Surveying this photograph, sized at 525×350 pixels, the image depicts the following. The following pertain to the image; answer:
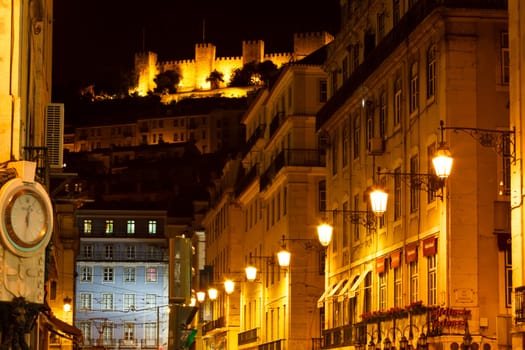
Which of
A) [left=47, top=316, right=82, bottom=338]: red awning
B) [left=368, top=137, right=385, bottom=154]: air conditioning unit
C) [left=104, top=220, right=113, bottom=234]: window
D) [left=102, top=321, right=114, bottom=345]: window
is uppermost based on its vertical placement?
[left=104, top=220, right=113, bottom=234]: window

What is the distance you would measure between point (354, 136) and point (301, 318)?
1556 centimetres

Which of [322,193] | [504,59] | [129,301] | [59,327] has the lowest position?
[59,327]

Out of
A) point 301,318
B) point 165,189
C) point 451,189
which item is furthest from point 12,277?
point 165,189

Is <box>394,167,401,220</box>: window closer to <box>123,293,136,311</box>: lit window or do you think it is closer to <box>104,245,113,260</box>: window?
<box>123,293,136,311</box>: lit window

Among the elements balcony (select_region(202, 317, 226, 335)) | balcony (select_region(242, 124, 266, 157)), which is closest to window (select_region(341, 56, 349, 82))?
balcony (select_region(242, 124, 266, 157))

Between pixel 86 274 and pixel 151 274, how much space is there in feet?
22.1

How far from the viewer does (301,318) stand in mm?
59812

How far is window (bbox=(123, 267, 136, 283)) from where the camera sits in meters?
133

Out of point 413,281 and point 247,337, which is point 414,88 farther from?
point 247,337

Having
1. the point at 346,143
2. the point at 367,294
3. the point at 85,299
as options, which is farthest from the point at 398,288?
the point at 85,299

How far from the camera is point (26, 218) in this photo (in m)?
16.4

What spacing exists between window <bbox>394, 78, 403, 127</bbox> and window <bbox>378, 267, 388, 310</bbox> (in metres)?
5.04

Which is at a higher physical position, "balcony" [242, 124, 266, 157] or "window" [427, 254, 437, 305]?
"balcony" [242, 124, 266, 157]

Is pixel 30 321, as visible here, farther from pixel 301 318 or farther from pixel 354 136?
pixel 301 318
